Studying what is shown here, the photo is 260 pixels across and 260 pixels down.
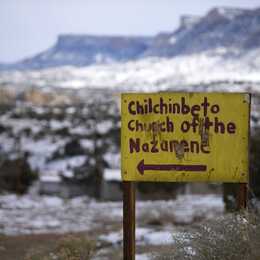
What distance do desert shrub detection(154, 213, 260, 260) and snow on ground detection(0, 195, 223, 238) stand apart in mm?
4790

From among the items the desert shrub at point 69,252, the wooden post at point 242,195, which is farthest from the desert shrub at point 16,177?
the wooden post at point 242,195

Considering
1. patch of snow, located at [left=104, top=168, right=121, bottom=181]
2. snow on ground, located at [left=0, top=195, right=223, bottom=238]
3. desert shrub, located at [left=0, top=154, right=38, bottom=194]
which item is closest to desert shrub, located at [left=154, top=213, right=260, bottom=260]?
snow on ground, located at [left=0, top=195, right=223, bottom=238]

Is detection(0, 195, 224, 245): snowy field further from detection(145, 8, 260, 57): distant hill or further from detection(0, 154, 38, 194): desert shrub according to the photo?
detection(145, 8, 260, 57): distant hill

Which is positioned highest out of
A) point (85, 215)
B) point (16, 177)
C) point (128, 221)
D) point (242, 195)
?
point (242, 195)

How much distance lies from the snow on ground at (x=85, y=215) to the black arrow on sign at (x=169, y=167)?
14.8 feet

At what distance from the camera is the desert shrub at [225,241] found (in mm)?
5055

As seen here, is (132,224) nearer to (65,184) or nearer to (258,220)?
(258,220)

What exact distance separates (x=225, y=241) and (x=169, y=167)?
1102 millimetres

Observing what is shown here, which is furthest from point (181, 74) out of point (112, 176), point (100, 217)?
point (100, 217)

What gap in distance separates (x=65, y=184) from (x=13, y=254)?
70.1ft

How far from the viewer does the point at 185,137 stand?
6047 millimetres

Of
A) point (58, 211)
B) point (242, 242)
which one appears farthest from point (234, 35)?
point (242, 242)

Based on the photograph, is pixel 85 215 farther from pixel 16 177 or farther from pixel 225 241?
pixel 16 177

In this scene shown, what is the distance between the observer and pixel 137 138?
6105mm
